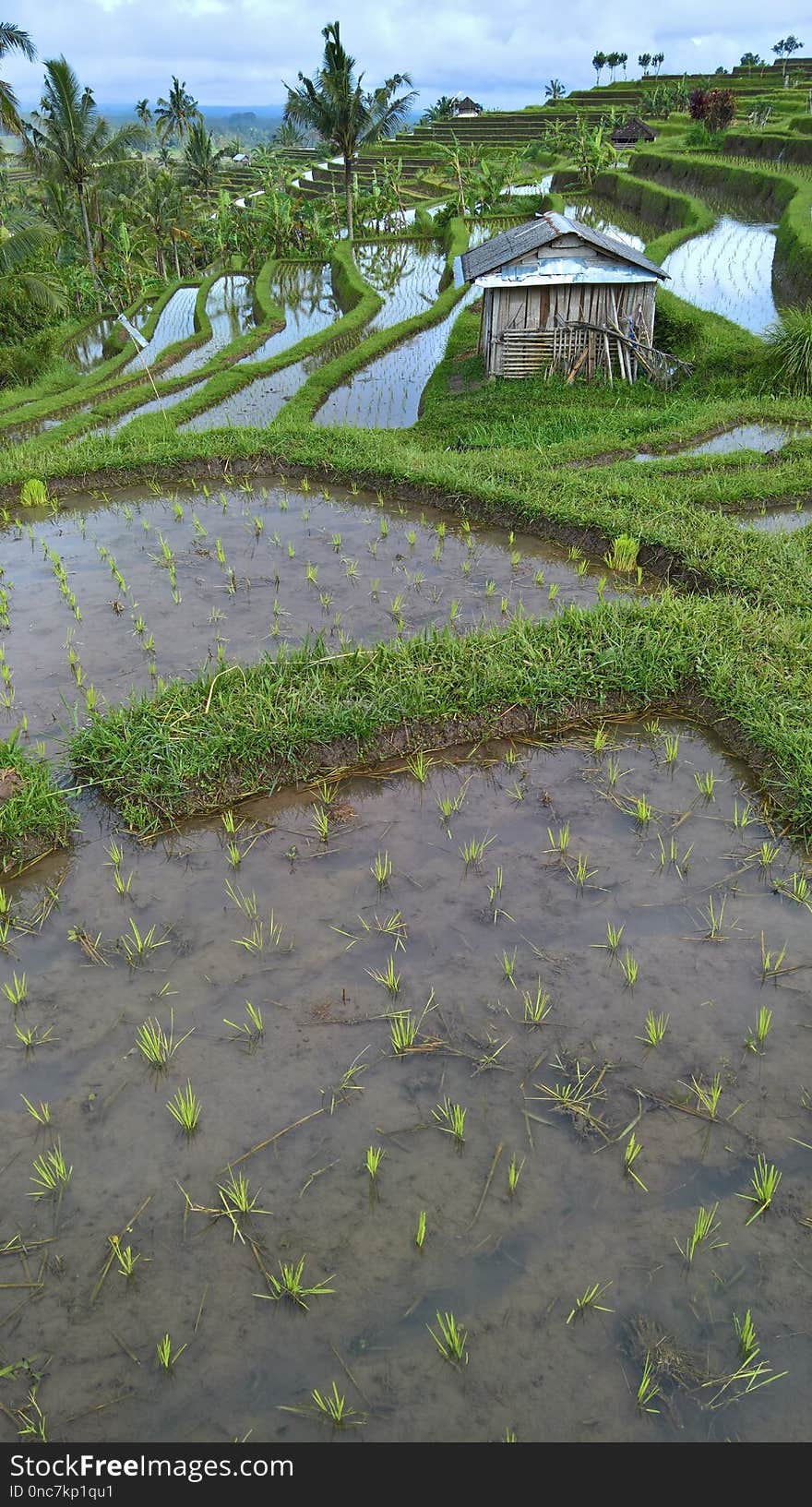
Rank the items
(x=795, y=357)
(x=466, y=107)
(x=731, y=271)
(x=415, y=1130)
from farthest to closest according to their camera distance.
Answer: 1. (x=466, y=107)
2. (x=731, y=271)
3. (x=795, y=357)
4. (x=415, y=1130)

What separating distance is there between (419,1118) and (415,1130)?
0.18 feet

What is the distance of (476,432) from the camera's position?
1110cm

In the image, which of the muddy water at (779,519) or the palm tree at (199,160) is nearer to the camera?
the muddy water at (779,519)

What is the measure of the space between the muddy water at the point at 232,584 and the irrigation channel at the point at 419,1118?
1.64m

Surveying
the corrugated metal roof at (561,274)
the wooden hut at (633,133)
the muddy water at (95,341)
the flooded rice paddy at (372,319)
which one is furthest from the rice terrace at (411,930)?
the wooden hut at (633,133)

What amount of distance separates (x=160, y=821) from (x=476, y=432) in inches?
312

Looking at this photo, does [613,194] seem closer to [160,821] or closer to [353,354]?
[353,354]

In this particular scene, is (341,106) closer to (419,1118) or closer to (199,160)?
(199,160)

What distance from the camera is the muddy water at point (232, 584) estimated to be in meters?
6.27

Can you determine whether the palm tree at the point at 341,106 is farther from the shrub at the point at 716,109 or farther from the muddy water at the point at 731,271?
the shrub at the point at 716,109

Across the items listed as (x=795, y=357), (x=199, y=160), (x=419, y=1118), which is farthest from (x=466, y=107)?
(x=419, y=1118)

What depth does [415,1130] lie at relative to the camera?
10.5 ft

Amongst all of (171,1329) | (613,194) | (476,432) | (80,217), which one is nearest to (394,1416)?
(171,1329)

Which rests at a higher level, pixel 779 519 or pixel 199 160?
pixel 199 160
